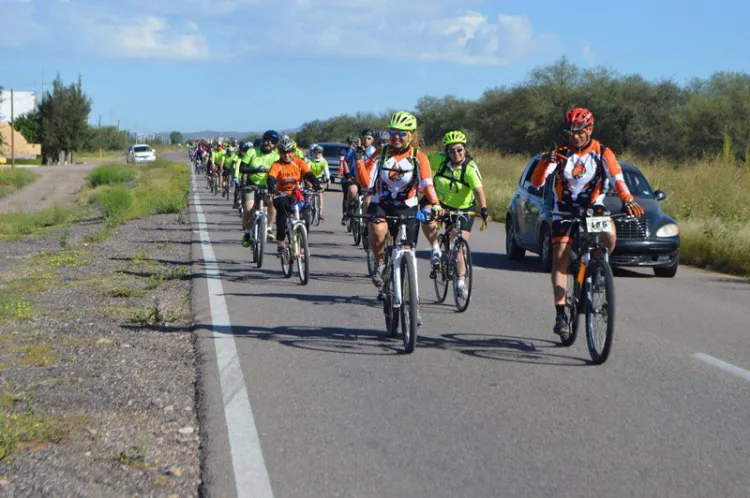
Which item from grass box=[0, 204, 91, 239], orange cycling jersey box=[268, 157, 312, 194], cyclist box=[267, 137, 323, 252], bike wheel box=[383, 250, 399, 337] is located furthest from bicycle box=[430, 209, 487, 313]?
grass box=[0, 204, 91, 239]

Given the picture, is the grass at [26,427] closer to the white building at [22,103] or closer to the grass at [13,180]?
the grass at [13,180]

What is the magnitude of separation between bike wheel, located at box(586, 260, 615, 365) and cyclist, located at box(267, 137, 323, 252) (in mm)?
5934

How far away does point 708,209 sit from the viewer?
21016 millimetres

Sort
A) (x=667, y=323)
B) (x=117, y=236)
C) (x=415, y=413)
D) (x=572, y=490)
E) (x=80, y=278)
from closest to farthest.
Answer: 1. (x=572, y=490)
2. (x=415, y=413)
3. (x=667, y=323)
4. (x=80, y=278)
5. (x=117, y=236)

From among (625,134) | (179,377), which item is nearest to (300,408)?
(179,377)

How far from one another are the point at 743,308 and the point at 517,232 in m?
4.82

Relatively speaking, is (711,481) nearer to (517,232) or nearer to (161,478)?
(161,478)

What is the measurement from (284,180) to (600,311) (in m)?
6.42

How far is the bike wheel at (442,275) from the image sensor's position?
1088cm

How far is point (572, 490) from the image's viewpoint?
507cm

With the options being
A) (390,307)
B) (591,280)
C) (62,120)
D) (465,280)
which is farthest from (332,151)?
(62,120)

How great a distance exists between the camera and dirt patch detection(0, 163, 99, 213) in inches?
1822

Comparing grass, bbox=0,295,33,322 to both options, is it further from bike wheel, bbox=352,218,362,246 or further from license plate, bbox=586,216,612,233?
bike wheel, bbox=352,218,362,246

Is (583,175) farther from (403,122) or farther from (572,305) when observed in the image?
(403,122)
